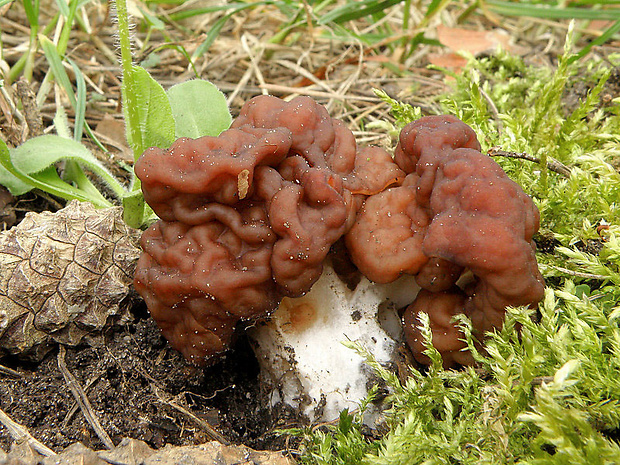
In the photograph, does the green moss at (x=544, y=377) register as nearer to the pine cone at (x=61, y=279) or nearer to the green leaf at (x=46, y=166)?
the pine cone at (x=61, y=279)

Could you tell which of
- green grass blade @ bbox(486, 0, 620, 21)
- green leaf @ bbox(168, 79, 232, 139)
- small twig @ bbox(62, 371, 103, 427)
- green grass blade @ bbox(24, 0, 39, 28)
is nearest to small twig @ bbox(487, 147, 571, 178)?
green leaf @ bbox(168, 79, 232, 139)

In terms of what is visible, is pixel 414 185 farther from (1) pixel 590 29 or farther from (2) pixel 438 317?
(1) pixel 590 29

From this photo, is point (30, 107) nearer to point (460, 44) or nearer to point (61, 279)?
point (61, 279)

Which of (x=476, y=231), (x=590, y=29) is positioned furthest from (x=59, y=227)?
(x=590, y=29)

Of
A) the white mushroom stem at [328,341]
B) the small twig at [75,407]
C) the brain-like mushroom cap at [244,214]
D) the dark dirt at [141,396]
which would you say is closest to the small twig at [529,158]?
the brain-like mushroom cap at [244,214]

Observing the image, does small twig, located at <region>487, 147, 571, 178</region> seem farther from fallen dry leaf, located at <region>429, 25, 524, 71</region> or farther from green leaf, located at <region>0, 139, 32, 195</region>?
green leaf, located at <region>0, 139, 32, 195</region>

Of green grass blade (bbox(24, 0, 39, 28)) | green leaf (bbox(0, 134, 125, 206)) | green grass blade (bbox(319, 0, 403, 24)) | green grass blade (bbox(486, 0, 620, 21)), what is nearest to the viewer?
green leaf (bbox(0, 134, 125, 206))
